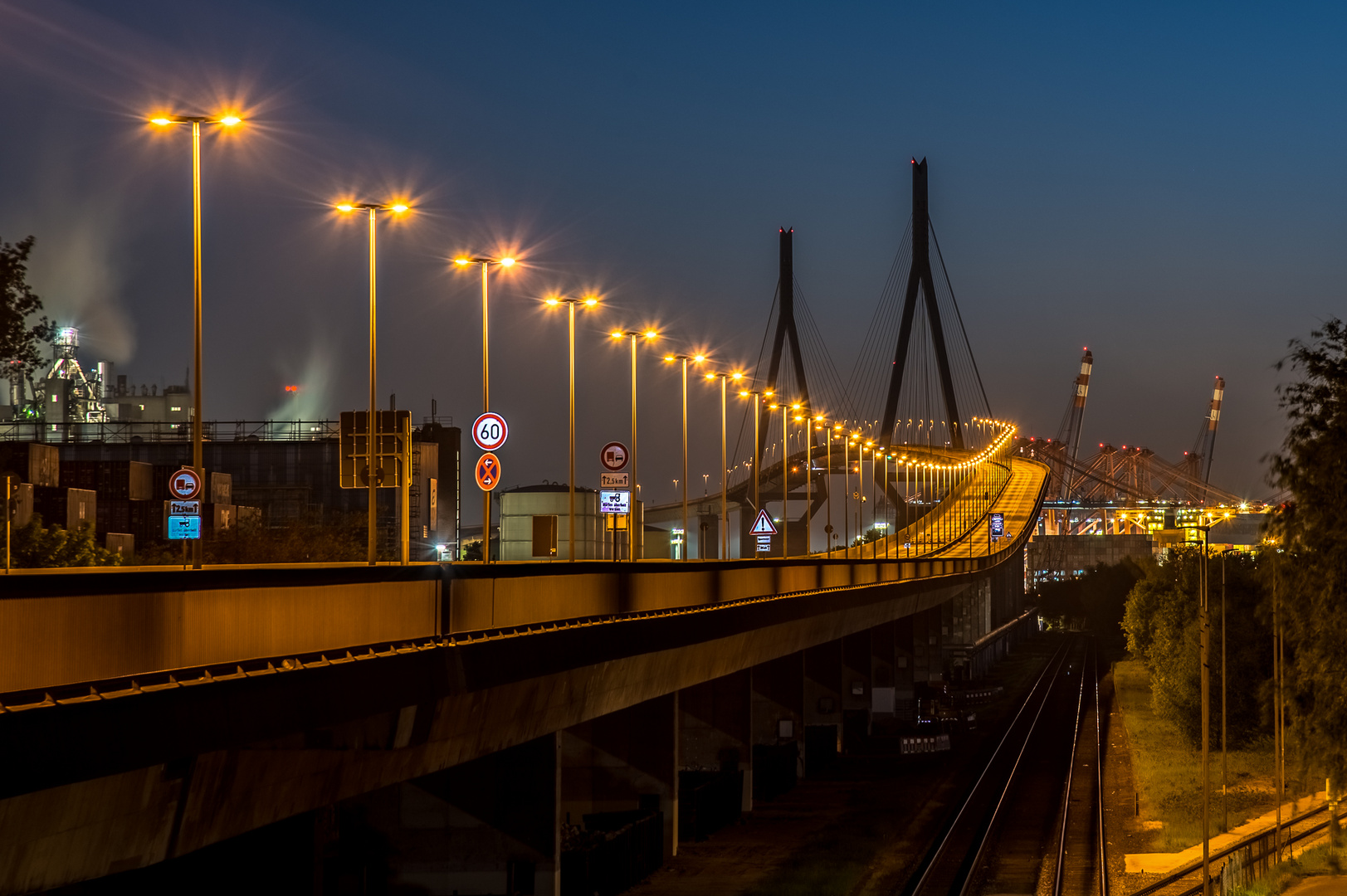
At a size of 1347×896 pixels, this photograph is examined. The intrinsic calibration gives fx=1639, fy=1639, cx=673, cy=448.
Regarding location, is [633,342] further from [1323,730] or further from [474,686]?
[474,686]

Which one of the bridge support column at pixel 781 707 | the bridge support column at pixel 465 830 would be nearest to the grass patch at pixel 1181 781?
the bridge support column at pixel 781 707

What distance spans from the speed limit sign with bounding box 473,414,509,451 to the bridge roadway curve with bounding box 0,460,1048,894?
28.6 ft

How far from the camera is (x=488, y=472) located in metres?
34.2

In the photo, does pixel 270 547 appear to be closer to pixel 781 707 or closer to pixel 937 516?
pixel 781 707

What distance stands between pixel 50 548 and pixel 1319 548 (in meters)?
40.9

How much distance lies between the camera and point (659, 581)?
33906 mm

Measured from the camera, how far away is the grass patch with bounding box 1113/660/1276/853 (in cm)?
4419

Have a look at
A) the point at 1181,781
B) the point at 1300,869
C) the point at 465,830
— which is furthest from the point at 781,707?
the point at 465,830

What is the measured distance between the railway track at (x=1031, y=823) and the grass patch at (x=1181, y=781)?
1.57m

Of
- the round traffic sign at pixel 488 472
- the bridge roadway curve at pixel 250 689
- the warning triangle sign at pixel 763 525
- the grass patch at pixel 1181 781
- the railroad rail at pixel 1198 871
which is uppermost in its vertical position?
the round traffic sign at pixel 488 472

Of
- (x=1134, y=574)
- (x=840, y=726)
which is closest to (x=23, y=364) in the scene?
(x=840, y=726)

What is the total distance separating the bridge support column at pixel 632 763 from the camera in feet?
133

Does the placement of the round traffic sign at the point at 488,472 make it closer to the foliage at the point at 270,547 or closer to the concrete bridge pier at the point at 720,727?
the concrete bridge pier at the point at 720,727

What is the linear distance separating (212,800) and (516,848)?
55.6ft
